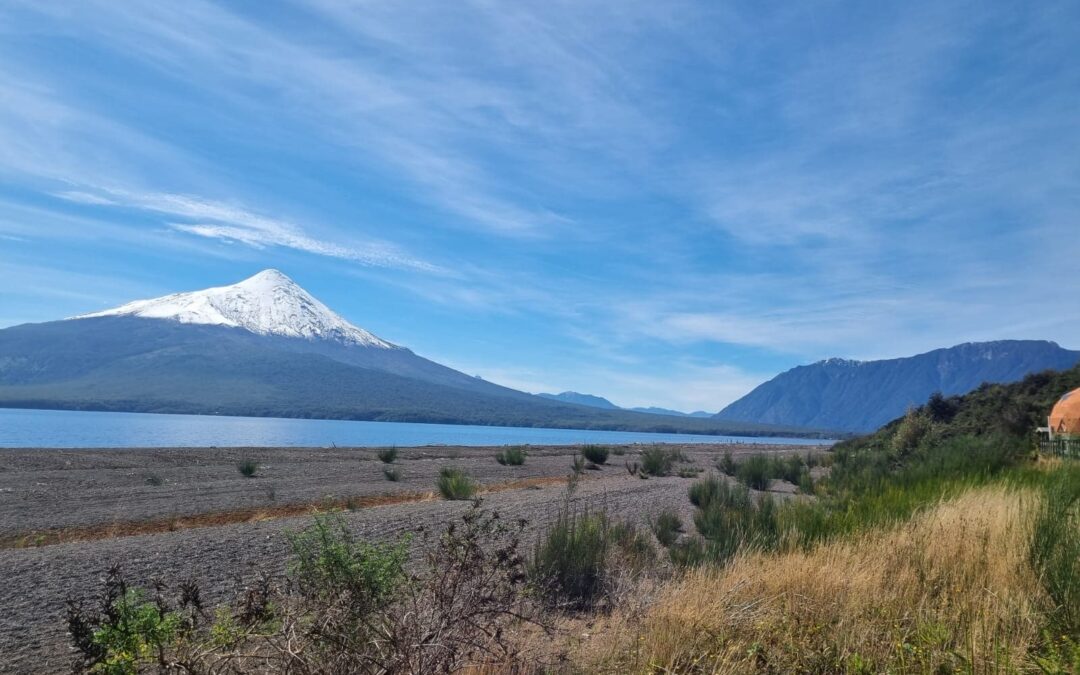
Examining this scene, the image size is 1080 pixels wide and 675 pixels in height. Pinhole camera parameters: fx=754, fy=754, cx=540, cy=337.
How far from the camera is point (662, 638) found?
4641 millimetres

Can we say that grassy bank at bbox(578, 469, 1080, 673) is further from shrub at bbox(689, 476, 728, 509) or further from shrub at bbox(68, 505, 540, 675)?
shrub at bbox(689, 476, 728, 509)

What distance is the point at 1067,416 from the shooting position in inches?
929

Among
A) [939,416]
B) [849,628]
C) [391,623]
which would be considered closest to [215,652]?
[391,623]

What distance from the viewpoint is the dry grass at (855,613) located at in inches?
167

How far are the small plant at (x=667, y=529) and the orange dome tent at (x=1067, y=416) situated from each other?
56.7ft

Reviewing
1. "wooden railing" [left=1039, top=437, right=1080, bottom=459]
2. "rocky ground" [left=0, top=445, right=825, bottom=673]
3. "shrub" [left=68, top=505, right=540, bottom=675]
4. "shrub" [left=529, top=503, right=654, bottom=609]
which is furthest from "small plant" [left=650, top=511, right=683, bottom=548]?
"wooden railing" [left=1039, top=437, right=1080, bottom=459]

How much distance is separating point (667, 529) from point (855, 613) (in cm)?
606

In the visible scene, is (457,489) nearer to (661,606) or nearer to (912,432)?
(661,606)

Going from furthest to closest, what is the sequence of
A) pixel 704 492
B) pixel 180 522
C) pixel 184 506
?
1. pixel 184 506
2. pixel 704 492
3. pixel 180 522

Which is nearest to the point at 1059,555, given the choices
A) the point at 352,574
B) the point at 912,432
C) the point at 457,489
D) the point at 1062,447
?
the point at 352,574

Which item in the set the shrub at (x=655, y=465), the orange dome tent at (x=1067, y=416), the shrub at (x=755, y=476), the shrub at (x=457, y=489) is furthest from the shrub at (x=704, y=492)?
the orange dome tent at (x=1067, y=416)

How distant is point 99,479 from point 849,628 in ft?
78.7

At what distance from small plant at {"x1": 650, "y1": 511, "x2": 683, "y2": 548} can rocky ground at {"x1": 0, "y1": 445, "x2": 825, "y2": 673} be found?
98 cm

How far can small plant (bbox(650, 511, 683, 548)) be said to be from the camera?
33.9 feet
